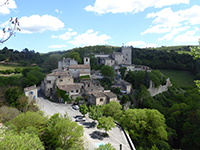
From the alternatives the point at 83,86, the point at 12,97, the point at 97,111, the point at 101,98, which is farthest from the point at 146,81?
the point at 12,97

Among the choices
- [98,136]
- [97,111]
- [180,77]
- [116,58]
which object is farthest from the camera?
[180,77]

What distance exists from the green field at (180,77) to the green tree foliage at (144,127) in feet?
158

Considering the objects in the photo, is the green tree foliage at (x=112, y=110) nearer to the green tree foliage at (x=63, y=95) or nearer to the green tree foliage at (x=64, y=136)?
the green tree foliage at (x=64, y=136)

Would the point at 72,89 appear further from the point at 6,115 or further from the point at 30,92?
the point at 6,115

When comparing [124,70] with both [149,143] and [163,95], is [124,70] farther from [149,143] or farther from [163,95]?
[149,143]

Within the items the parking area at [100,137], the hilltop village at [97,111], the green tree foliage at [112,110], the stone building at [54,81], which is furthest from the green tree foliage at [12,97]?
the green tree foliage at [112,110]

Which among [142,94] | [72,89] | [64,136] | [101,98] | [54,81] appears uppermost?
[54,81]

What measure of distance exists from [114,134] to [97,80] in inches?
961

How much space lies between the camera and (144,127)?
80.7 ft

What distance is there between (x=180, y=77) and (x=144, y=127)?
63.1 meters

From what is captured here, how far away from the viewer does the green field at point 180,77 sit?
68.1 meters

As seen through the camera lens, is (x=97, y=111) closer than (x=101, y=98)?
Yes

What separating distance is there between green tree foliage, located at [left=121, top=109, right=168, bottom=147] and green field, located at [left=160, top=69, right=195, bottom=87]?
4804cm

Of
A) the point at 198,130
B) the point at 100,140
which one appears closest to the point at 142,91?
the point at 198,130
